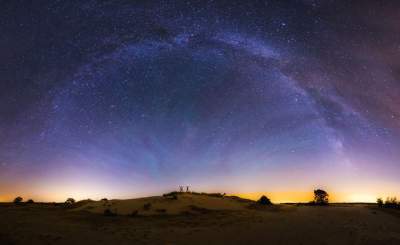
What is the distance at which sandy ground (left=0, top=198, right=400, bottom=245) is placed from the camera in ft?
53.7

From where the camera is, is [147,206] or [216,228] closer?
[216,228]

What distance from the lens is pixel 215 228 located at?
19406 mm

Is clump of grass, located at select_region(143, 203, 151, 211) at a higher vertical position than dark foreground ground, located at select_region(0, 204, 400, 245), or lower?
higher

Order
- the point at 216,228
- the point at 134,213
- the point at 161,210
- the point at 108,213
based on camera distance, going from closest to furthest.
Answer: the point at 216,228 < the point at 134,213 < the point at 108,213 < the point at 161,210

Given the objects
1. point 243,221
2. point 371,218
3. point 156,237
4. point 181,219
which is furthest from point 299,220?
point 156,237

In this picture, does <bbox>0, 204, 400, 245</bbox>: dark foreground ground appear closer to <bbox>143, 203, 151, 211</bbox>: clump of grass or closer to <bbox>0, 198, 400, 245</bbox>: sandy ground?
<bbox>0, 198, 400, 245</bbox>: sandy ground

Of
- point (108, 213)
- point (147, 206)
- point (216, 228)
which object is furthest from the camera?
point (147, 206)

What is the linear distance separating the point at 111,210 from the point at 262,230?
1424 centimetres

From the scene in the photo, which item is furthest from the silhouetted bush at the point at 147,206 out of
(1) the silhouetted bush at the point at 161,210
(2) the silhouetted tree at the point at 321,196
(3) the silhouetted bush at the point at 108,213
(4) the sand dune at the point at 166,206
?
(2) the silhouetted tree at the point at 321,196

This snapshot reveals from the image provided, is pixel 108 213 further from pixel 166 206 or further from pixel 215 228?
pixel 215 228

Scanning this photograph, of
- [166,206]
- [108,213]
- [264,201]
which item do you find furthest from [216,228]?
[264,201]

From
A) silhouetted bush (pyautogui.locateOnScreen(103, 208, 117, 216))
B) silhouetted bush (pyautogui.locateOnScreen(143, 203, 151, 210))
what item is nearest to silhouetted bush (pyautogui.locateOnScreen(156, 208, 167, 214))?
silhouetted bush (pyautogui.locateOnScreen(143, 203, 151, 210))

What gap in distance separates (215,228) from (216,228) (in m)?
0.06

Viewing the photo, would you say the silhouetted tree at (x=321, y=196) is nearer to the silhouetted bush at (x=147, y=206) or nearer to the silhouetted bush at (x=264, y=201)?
the silhouetted bush at (x=264, y=201)
